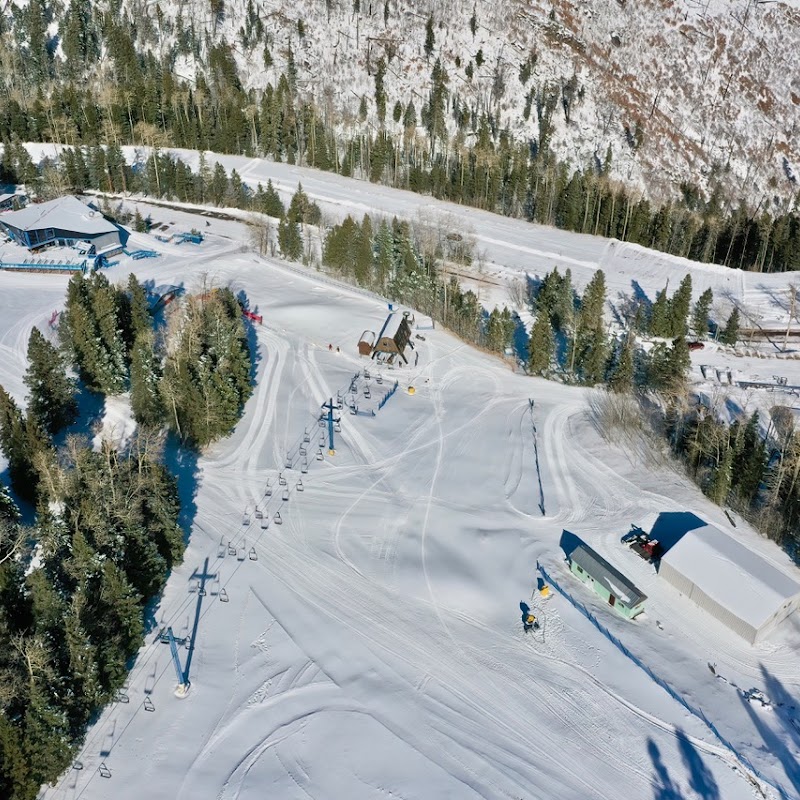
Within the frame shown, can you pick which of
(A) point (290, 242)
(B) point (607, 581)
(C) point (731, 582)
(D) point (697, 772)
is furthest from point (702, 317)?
(D) point (697, 772)

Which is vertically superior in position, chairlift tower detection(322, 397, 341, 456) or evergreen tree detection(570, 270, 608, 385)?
evergreen tree detection(570, 270, 608, 385)

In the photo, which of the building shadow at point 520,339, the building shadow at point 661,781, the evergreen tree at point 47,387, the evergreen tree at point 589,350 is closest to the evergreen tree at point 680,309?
the evergreen tree at point 589,350

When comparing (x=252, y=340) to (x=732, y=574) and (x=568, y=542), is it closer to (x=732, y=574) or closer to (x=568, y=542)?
(x=568, y=542)

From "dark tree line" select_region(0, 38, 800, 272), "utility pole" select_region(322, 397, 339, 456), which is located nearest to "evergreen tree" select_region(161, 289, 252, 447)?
"utility pole" select_region(322, 397, 339, 456)

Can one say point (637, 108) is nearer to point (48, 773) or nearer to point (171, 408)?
point (171, 408)

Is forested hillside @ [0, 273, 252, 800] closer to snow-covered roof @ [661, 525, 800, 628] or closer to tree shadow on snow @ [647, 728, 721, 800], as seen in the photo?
tree shadow on snow @ [647, 728, 721, 800]

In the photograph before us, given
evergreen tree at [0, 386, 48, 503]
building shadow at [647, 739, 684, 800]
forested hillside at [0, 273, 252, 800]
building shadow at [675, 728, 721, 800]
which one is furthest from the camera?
evergreen tree at [0, 386, 48, 503]
